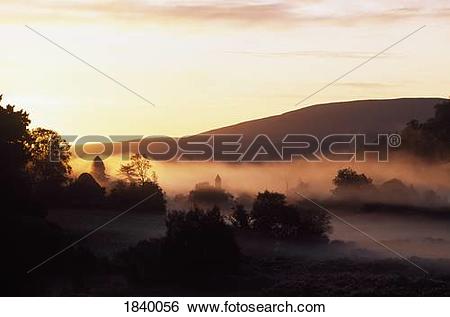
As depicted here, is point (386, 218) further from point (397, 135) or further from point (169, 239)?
point (169, 239)

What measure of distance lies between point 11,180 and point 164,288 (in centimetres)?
224

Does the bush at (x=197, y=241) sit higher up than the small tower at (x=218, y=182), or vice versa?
the small tower at (x=218, y=182)

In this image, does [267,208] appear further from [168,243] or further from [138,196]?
[138,196]

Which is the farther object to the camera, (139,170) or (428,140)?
(428,140)

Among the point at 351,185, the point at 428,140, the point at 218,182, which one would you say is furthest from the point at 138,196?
the point at 428,140

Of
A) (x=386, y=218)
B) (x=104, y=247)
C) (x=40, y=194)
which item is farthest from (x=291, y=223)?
(x=40, y=194)

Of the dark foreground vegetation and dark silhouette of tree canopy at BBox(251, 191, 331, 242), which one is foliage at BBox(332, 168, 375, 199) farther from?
dark silhouette of tree canopy at BBox(251, 191, 331, 242)

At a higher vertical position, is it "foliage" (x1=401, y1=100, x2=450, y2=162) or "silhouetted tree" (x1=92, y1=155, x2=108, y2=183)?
"foliage" (x1=401, y1=100, x2=450, y2=162)

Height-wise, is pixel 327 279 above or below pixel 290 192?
below

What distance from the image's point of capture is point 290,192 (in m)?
12.3

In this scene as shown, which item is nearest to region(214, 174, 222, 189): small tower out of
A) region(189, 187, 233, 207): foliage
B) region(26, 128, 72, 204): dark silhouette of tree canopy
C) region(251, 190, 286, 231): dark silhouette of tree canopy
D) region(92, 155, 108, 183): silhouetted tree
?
region(189, 187, 233, 207): foliage
